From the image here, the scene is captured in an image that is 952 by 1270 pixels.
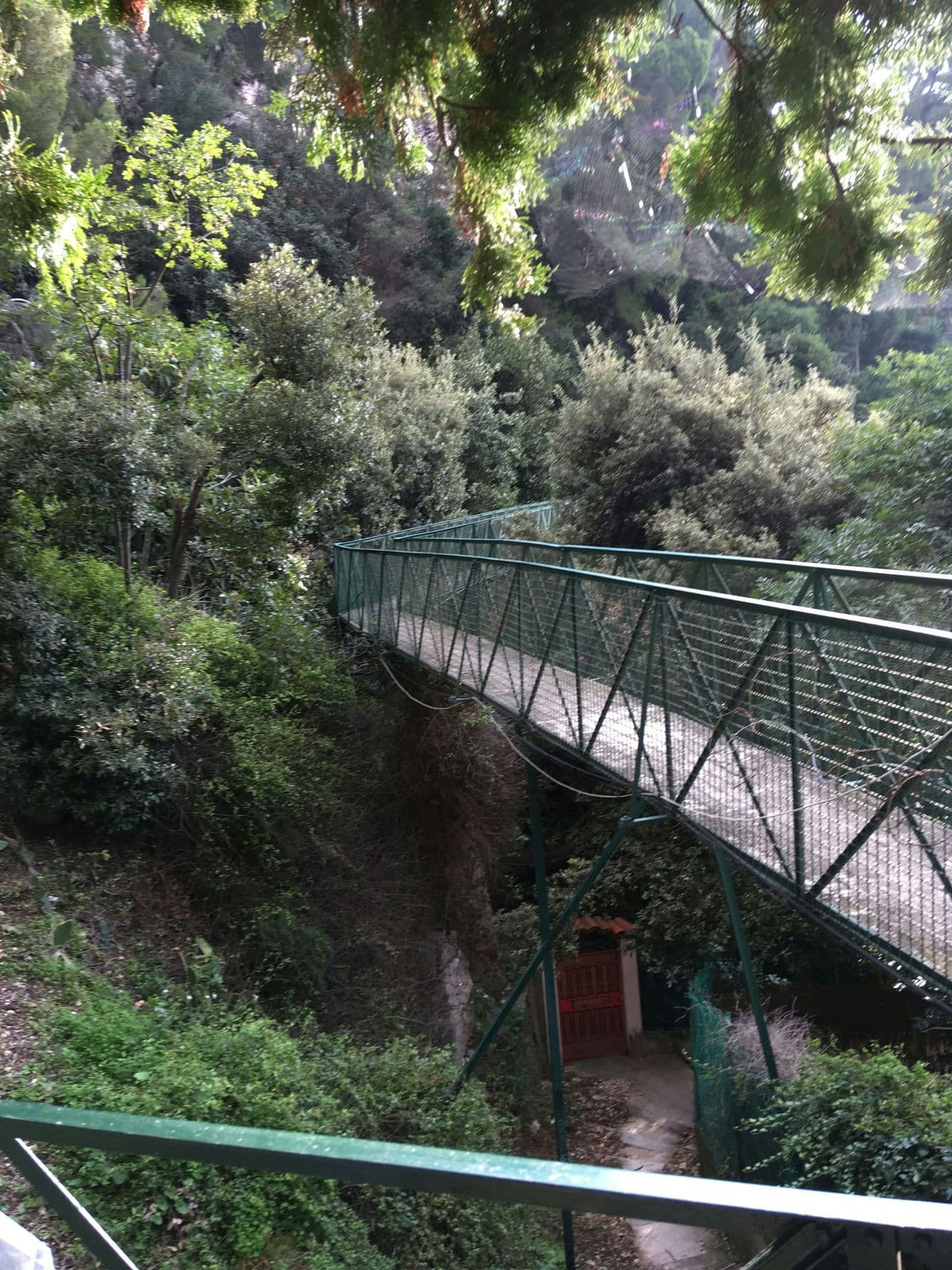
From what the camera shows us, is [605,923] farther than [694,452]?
No

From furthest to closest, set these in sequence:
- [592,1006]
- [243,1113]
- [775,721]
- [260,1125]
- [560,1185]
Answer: [592,1006] → [260,1125] → [243,1113] → [775,721] → [560,1185]

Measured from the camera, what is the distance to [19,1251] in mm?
1050

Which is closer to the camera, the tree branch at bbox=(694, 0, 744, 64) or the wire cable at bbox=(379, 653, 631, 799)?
the tree branch at bbox=(694, 0, 744, 64)

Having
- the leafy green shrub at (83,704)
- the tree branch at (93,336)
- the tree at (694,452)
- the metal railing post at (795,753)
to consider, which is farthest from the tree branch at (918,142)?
the tree branch at (93,336)

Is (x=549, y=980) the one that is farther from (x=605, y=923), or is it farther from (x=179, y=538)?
(x=179, y=538)

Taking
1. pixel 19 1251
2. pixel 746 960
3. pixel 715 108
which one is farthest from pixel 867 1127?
pixel 715 108

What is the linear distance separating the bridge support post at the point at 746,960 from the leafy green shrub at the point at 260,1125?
78.8 inches

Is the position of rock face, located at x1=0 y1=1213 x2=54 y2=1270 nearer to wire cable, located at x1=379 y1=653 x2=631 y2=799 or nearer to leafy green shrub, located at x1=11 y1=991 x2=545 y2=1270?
leafy green shrub, located at x1=11 y1=991 x2=545 y2=1270

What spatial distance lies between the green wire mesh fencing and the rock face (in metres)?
2.26

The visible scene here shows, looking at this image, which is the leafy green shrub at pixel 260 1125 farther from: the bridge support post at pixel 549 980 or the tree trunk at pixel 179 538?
the tree trunk at pixel 179 538

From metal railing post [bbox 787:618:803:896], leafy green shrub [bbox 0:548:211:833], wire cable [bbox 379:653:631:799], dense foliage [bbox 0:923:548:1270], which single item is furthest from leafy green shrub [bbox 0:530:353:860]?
metal railing post [bbox 787:618:803:896]

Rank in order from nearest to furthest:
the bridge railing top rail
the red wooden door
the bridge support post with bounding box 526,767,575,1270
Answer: the bridge railing top rail, the bridge support post with bounding box 526,767,575,1270, the red wooden door

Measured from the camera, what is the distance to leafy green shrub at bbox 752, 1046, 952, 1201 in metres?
4.15

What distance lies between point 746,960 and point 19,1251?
14.8 ft
